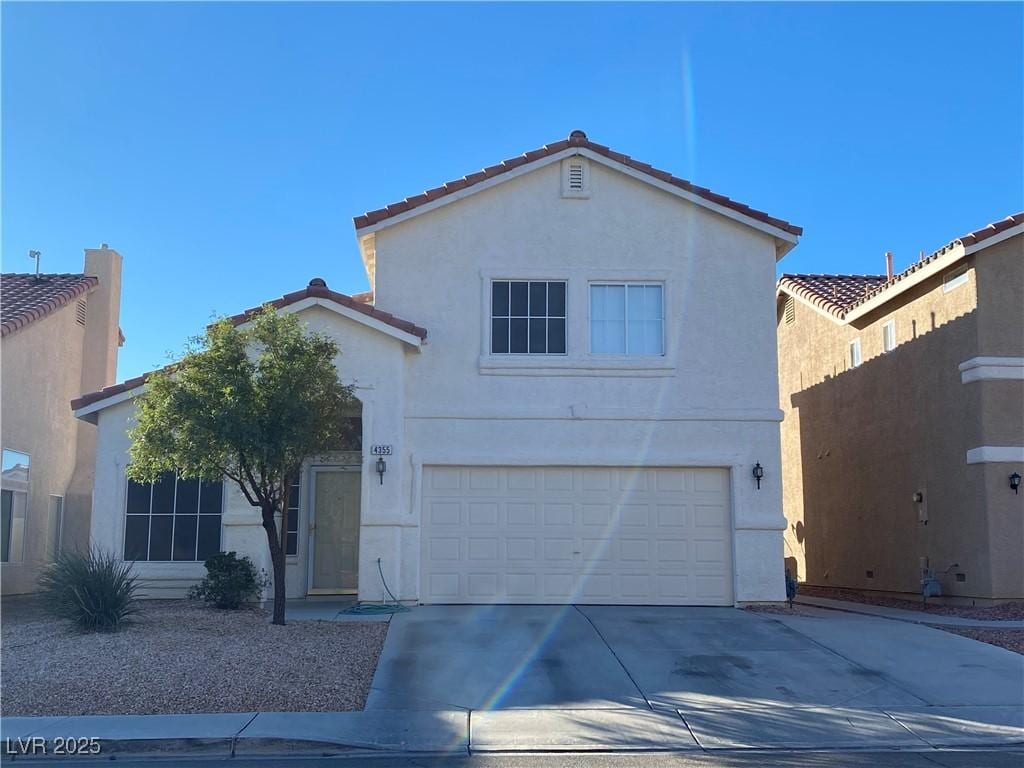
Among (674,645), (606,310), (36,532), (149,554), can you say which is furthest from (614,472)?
(36,532)

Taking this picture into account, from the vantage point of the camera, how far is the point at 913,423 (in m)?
17.5

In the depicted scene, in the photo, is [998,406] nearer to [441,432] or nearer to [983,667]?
[983,667]

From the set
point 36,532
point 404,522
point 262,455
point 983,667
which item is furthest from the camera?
point 36,532

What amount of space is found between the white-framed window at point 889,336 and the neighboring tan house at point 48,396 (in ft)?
49.4

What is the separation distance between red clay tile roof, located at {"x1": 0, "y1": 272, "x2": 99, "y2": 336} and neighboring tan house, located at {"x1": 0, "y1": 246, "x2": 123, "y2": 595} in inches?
0.8

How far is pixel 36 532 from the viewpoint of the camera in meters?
18.7

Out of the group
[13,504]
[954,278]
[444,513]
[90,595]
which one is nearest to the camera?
[90,595]

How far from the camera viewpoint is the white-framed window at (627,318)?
15.8m

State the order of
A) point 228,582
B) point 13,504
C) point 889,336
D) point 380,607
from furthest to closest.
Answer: point 889,336, point 13,504, point 380,607, point 228,582

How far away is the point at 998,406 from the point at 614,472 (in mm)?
5902

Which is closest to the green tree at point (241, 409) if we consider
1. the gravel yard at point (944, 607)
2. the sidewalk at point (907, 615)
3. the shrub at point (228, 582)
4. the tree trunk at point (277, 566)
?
the tree trunk at point (277, 566)

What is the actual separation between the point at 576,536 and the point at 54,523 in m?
10.8

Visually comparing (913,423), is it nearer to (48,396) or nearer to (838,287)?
(838,287)

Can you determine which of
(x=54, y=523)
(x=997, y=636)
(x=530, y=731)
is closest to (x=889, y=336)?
(x=997, y=636)
